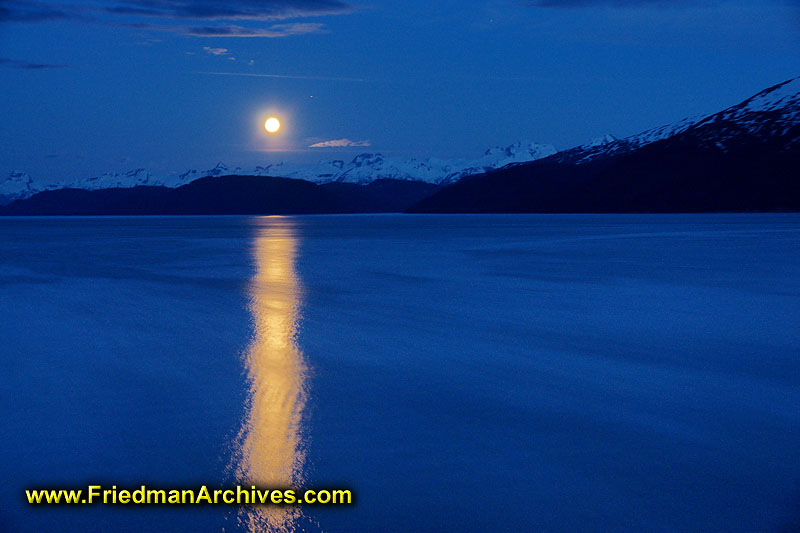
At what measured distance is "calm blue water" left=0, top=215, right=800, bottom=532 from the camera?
15.4 feet

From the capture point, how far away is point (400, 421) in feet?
21.2

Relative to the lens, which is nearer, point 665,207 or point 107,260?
point 107,260

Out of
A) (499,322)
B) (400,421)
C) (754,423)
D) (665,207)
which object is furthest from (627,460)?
(665,207)

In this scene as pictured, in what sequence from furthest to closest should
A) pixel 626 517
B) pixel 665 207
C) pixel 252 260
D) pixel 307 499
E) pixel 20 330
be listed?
1. pixel 665 207
2. pixel 252 260
3. pixel 20 330
4. pixel 307 499
5. pixel 626 517

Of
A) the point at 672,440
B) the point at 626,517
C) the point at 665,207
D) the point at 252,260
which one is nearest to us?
the point at 626,517

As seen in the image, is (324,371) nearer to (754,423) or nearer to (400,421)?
(400,421)

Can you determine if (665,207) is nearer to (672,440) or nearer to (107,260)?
(107,260)

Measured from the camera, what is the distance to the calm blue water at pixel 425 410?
468 centimetres

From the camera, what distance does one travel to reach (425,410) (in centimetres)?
683

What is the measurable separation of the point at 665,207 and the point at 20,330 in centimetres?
18770

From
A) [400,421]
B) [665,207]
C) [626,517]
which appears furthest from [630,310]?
Result: [665,207]

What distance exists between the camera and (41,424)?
645 centimetres

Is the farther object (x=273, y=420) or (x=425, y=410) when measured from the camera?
(x=425, y=410)

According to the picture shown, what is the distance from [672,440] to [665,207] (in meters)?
190
